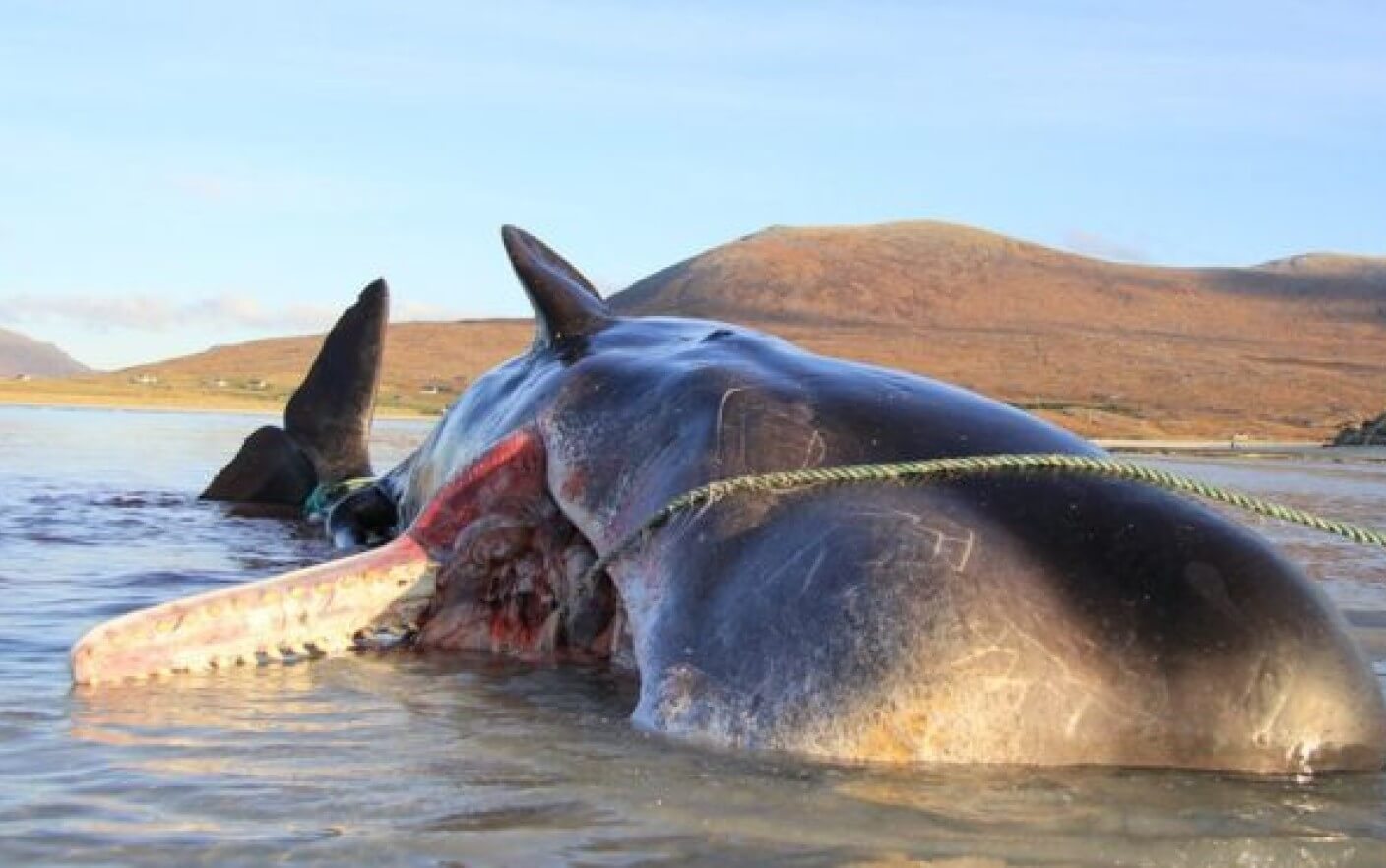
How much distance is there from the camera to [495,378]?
6.59 metres

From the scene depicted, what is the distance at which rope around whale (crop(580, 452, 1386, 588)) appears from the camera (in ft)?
12.8

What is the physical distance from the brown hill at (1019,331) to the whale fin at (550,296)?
40552mm

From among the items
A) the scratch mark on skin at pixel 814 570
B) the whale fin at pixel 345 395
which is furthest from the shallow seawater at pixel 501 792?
the whale fin at pixel 345 395

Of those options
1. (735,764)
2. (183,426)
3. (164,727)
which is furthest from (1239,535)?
(183,426)

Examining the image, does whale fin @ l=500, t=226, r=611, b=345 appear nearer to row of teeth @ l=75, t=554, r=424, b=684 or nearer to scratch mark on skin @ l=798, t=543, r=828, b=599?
row of teeth @ l=75, t=554, r=424, b=684

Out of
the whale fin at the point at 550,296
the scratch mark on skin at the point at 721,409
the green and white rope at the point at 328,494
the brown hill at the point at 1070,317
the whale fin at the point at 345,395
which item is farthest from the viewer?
the brown hill at the point at 1070,317

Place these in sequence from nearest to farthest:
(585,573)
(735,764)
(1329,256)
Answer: (735,764)
(585,573)
(1329,256)

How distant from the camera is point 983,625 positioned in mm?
3477

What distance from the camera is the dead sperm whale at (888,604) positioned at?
3.44 m

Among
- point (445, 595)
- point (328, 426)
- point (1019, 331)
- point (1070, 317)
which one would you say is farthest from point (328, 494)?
point (1070, 317)

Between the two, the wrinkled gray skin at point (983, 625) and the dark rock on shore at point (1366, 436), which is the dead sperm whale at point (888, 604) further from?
the dark rock on shore at point (1366, 436)

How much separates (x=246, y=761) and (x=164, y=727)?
46 cm

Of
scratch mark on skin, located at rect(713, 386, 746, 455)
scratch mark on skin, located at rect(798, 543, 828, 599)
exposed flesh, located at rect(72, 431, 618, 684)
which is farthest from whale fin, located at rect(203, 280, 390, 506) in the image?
scratch mark on skin, located at rect(798, 543, 828, 599)

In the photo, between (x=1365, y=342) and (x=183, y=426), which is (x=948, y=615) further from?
(x=1365, y=342)
